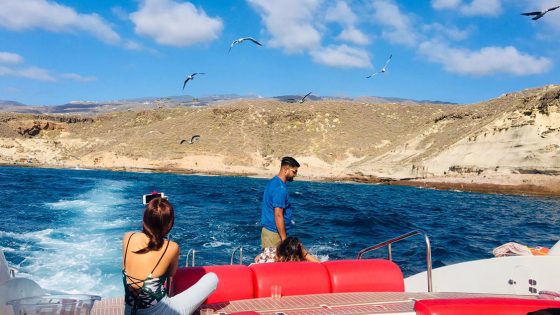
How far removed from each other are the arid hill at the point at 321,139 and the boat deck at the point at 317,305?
4608 cm

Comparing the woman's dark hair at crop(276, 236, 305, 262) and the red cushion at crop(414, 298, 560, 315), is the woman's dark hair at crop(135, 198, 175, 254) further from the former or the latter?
the red cushion at crop(414, 298, 560, 315)

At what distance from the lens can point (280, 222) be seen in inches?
275

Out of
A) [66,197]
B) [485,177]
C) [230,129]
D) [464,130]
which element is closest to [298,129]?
[230,129]

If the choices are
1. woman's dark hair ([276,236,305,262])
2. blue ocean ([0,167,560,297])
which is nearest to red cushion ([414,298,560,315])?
woman's dark hair ([276,236,305,262])

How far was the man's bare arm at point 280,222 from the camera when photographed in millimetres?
6965

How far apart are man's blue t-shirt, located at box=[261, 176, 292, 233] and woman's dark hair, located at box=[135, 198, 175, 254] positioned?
2920 millimetres

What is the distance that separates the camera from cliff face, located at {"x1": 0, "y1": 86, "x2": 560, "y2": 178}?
169ft

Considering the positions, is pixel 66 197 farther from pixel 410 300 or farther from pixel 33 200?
pixel 410 300

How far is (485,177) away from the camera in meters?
50.1

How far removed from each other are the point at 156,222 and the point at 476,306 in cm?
314

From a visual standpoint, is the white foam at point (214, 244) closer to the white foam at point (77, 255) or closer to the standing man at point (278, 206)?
the white foam at point (77, 255)

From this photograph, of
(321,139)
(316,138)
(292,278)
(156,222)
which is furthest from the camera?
(316,138)

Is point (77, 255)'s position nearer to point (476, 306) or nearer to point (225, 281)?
point (225, 281)

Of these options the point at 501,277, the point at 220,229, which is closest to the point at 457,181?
the point at 220,229
